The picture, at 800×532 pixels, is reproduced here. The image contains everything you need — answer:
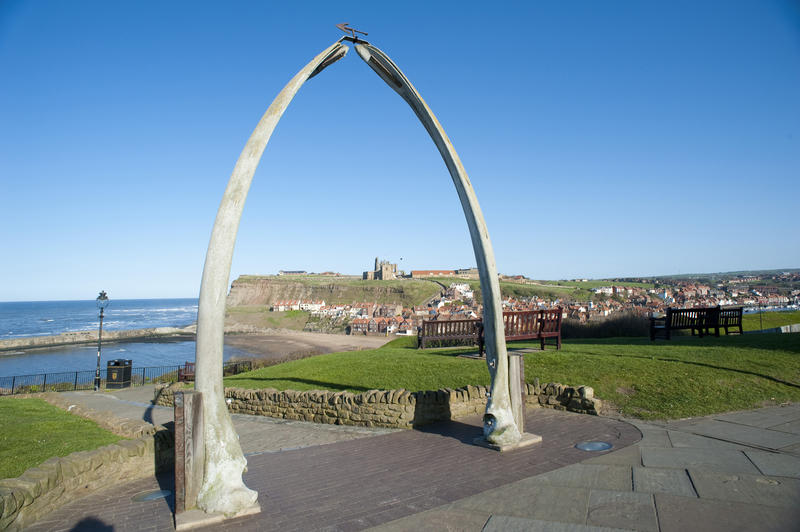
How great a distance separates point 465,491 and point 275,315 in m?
111

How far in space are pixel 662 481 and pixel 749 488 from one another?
2.63ft

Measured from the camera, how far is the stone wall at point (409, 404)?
8.86 meters

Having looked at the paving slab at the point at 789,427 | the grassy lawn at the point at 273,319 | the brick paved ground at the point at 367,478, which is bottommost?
the grassy lawn at the point at 273,319

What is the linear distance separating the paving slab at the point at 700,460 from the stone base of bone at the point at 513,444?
1.51m

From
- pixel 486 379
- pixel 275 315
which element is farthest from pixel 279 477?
pixel 275 315

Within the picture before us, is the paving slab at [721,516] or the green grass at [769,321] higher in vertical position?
the green grass at [769,321]

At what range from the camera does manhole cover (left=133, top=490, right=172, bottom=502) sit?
561 cm

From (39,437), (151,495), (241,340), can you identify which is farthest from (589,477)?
(241,340)

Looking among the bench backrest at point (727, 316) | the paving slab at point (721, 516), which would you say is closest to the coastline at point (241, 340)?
the bench backrest at point (727, 316)

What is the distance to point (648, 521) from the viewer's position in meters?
4.28

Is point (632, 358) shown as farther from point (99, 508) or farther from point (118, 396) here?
point (118, 396)

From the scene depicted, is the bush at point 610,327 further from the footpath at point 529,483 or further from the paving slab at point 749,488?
the paving slab at point 749,488

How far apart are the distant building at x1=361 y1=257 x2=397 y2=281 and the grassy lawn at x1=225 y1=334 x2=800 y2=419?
17132cm

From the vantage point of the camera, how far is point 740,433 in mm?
7133
